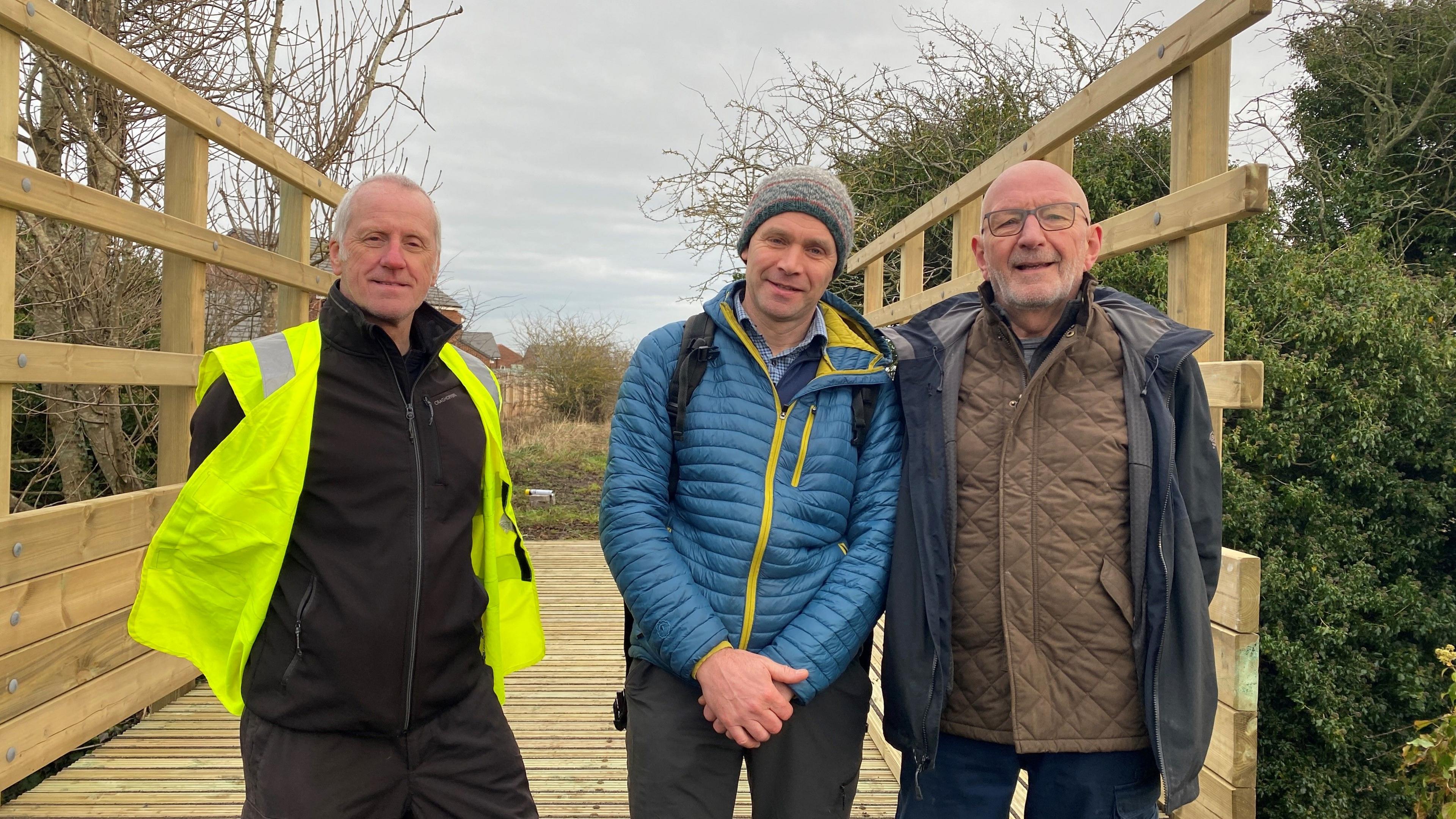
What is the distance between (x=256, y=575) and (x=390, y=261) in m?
0.67

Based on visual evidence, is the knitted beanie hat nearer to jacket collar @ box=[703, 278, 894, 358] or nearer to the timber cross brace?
jacket collar @ box=[703, 278, 894, 358]

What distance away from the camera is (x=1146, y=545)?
1.76 meters

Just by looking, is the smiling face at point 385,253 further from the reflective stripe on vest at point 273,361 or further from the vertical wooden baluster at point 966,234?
the vertical wooden baluster at point 966,234

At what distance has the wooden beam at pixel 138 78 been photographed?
2326mm

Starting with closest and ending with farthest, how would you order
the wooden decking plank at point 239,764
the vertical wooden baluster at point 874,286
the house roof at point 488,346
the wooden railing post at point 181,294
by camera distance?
the wooden decking plank at point 239,764 → the wooden railing post at point 181,294 → the vertical wooden baluster at point 874,286 → the house roof at point 488,346

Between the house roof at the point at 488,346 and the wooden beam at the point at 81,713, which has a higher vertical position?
the house roof at the point at 488,346

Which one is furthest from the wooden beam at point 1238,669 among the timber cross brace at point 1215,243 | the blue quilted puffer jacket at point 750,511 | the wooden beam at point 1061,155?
the wooden beam at point 1061,155

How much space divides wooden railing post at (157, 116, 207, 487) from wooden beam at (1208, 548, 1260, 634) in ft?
10.8

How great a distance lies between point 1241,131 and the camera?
13.1 meters

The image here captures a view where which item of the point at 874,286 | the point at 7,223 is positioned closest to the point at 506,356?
the point at 874,286

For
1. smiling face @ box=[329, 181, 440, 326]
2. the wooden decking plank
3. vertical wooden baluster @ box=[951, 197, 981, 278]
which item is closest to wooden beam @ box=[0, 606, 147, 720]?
the wooden decking plank

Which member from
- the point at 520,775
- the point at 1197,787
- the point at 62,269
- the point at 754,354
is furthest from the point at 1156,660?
the point at 62,269

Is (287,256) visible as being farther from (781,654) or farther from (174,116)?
(781,654)

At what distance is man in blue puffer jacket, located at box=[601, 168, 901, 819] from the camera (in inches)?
69.5
